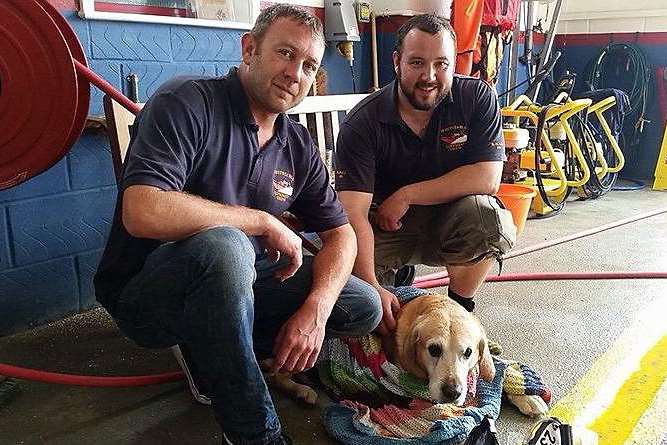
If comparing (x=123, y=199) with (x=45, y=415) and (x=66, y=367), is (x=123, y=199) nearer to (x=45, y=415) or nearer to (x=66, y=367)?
(x=45, y=415)

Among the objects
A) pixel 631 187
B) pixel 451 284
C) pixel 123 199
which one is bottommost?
pixel 631 187

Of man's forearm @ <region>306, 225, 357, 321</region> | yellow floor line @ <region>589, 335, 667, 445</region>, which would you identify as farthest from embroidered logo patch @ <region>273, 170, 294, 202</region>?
yellow floor line @ <region>589, 335, 667, 445</region>

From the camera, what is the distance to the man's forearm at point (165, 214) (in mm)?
1258

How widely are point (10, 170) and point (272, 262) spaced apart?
746 millimetres

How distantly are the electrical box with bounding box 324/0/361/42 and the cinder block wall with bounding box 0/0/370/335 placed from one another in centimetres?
97

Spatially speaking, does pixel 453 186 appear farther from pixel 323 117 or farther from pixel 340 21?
pixel 340 21

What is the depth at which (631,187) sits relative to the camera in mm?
5211

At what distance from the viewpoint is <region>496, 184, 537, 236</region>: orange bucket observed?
10.9ft

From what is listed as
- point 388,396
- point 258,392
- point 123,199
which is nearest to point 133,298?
point 123,199

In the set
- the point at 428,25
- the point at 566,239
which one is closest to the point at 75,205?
the point at 428,25

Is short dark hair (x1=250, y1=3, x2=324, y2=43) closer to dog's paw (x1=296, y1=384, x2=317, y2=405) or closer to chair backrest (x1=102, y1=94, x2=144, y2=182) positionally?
chair backrest (x1=102, y1=94, x2=144, y2=182)

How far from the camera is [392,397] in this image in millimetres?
1725

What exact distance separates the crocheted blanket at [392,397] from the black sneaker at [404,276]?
0.58m

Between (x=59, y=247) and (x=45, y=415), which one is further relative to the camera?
(x=59, y=247)
